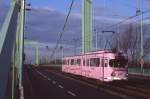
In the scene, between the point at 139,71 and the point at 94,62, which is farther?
the point at 139,71

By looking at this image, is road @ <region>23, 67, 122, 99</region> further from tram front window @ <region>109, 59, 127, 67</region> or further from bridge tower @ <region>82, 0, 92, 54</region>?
bridge tower @ <region>82, 0, 92, 54</region>

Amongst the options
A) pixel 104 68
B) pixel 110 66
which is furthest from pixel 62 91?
pixel 110 66

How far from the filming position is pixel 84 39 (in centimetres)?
8625

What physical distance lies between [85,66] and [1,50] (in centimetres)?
5075

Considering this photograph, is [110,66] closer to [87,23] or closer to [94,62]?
[94,62]

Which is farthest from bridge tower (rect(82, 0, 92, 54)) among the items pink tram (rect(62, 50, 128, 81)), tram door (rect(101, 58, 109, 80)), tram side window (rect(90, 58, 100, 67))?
tram door (rect(101, 58, 109, 80))

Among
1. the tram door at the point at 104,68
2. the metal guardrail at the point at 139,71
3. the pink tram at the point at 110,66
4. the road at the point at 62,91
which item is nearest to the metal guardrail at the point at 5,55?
the road at the point at 62,91

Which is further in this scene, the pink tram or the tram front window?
the tram front window

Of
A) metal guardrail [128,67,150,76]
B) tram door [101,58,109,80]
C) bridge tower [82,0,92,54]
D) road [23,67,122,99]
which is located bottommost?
road [23,67,122,99]

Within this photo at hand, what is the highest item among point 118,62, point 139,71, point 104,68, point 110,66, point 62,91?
point 118,62

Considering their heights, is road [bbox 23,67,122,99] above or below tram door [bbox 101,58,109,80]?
below

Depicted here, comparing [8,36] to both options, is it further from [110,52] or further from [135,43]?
[135,43]

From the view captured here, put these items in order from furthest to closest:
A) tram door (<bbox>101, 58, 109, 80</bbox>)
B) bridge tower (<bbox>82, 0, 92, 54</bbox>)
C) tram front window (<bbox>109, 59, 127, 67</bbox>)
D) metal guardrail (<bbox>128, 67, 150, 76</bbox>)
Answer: bridge tower (<bbox>82, 0, 92, 54</bbox>), metal guardrail (<bbox>128, 67, 150, 76</bbox>), tram front window (<bbox>109, 59, 127, 67</bbox>), tram door (<bbox>101, 58, 109, 80</bbox>)

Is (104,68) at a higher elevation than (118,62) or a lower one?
lower
